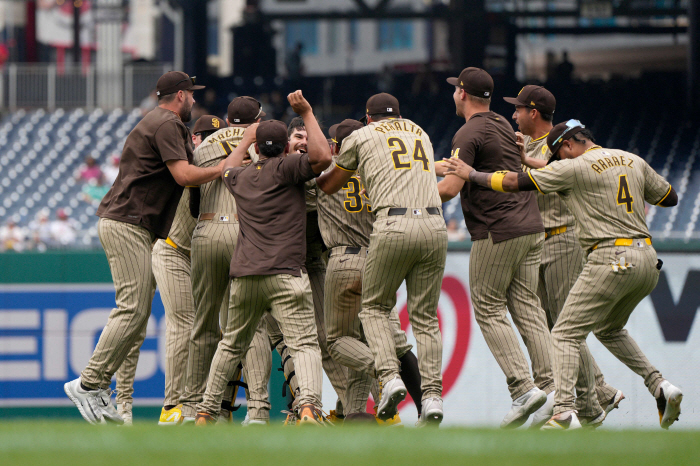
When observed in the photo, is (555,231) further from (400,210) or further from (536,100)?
(400,210)

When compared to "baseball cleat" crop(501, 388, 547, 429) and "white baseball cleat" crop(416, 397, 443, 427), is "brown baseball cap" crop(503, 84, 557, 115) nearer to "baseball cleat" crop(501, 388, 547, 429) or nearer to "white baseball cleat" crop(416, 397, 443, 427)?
"baseball cleat" crop(501, 388, 547, 429)

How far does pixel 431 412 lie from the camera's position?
5.48m

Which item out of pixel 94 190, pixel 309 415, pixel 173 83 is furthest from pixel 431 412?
pixel 94 190

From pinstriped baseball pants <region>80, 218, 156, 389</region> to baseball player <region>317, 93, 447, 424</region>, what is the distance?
1.22 metres

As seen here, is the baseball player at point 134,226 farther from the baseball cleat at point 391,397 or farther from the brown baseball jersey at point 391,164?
the baseball cleat at point 391,397

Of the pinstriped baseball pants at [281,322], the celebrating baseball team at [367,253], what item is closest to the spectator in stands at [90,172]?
the celebrating baseball team at [367,253]

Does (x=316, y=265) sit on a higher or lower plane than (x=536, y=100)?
lower

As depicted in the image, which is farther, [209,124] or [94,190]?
[94,190]

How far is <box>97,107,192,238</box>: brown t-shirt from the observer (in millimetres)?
5875

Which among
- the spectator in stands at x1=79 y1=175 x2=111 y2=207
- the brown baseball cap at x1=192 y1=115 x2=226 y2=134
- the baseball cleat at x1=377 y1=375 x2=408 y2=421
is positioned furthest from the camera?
the spectator in stands at x1=79 y1=175 x2=111 y2=207

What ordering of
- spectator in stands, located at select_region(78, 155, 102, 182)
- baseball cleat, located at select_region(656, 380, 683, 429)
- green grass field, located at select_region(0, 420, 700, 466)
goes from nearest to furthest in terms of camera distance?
green grass field, located at select_region(0, 420, 700, 466) → baseball cleat, located at select_region(656, 380, 683, 429) → spectator in stands, located at select_region(78, 155, 102, 182)

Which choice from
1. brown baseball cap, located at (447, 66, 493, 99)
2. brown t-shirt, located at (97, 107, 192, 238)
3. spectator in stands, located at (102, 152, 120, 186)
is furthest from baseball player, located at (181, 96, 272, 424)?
spectator in stands, located at (102, 152, 120, 186)

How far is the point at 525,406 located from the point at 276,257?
1.70 meters

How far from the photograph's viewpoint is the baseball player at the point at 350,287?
6.06m
